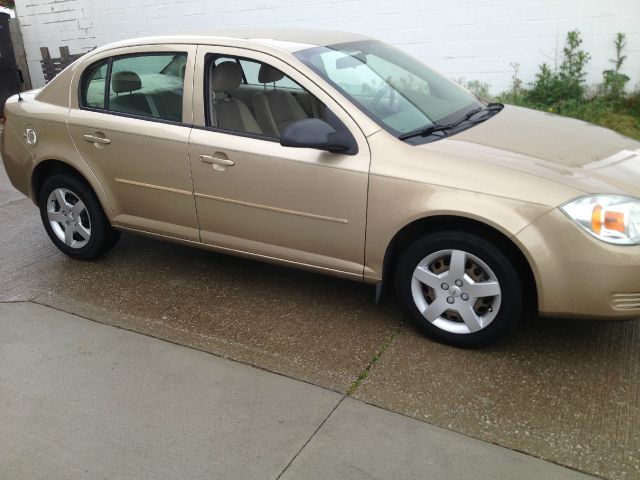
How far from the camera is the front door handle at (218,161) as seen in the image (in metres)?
3.97

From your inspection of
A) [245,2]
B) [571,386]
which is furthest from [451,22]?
[571,386]

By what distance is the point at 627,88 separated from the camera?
7.25 metres

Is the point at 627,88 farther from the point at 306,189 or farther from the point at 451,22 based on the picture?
the point at 306,189

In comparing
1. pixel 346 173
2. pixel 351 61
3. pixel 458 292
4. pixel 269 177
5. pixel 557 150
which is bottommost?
pixel 458 292

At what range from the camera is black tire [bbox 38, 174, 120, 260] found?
186 inches

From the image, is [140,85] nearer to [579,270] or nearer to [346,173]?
[346,173]

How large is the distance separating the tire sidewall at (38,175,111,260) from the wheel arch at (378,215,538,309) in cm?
222

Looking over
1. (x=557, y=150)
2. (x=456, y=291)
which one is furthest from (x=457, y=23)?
(x=456, y=291)

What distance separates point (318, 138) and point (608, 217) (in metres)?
1.50

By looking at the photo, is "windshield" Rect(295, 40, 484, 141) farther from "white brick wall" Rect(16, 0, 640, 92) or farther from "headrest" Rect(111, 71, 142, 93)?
"white brick wall" Rect(16, 0, 640, 92)

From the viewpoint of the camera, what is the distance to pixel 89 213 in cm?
479

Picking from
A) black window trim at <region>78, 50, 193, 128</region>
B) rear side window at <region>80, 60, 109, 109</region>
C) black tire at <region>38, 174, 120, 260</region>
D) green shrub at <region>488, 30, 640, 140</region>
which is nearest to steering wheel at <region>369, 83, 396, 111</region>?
black window trim at <region>78, 50, 193, 128</region>

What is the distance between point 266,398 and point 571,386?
59.2 inches

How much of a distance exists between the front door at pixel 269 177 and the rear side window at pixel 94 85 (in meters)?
0.87
